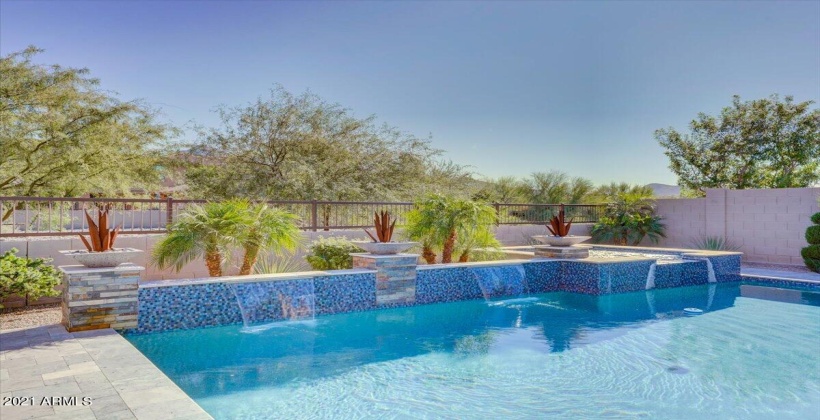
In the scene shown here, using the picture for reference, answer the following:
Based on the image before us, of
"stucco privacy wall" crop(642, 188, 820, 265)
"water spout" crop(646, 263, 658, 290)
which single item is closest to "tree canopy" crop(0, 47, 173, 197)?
"water spout" crop(646, 263, 658, 290)

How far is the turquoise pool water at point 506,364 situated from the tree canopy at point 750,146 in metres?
12.6

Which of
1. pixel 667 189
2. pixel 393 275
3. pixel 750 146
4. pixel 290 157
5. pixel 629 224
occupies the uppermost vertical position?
pixel 750 146

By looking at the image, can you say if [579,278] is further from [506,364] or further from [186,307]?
[186,307]

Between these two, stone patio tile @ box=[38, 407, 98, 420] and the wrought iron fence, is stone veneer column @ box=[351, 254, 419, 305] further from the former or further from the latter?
stone patio tile @ box=[38, 407, 98, 420]

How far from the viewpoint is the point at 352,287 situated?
7383 millimetres

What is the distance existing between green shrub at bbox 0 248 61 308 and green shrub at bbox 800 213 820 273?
1368 centimetres

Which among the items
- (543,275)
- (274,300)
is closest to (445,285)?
(543,275)

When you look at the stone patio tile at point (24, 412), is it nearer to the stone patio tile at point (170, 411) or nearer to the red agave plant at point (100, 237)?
the stone patio tile at point (170, 411)

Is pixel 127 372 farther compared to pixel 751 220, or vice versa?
pixel 751 220

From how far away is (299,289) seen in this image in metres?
6.90

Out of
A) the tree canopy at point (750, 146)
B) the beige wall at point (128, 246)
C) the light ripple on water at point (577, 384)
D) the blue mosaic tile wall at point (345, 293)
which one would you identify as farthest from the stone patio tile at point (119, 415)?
the tree canopy at point (750, 146)

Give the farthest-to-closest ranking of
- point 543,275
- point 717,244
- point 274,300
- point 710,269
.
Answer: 1. point 717,244
2. point 710,269
3. point 543,275
4. point 274,300

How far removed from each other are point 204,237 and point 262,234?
76 centimetres

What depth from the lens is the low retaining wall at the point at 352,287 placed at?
240 inches
